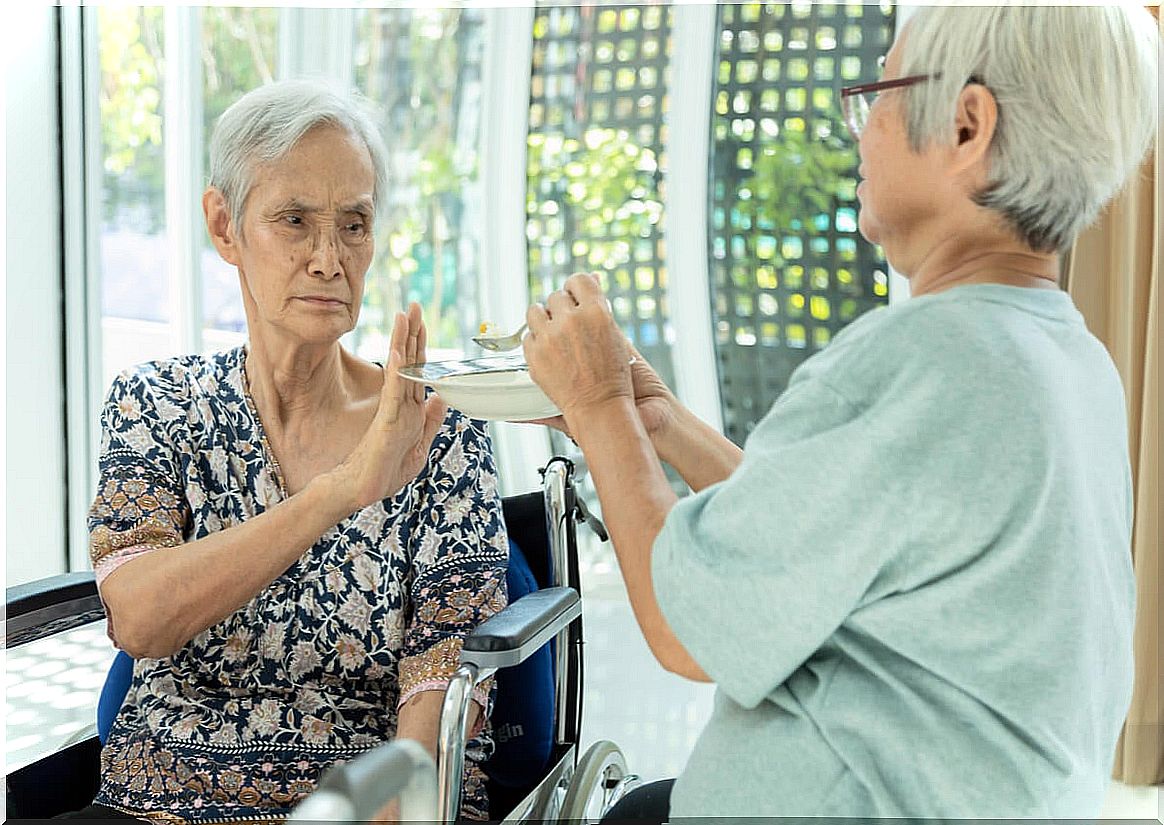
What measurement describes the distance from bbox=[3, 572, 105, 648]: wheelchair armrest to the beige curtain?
2.20 metres

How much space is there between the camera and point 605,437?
115 centimetres

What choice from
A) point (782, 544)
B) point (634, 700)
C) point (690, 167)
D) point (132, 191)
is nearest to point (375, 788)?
point (782, 544)

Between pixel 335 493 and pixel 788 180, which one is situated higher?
pixel 788 180

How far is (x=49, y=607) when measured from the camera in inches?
64.1

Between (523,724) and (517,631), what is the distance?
35cm

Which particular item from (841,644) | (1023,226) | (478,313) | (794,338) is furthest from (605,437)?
(478,313)

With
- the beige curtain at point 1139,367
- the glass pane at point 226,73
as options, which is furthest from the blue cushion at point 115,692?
the glass pane at point 226,73

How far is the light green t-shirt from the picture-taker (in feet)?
3.05

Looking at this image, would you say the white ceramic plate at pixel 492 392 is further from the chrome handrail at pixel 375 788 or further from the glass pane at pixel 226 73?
the glass pane at pixel 226 73

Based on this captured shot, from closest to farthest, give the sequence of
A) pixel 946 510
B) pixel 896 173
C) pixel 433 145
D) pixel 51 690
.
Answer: pixel 946 510
pixel 896 173
pixel 51 690
pixel 433 145

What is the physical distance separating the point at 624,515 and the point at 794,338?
3336 millimetres

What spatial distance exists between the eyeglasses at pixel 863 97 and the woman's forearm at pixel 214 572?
2.40ft

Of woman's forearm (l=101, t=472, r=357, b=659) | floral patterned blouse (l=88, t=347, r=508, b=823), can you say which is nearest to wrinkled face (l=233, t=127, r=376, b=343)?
floral patterned blouse (l=88, t=347, r=508, b=823)

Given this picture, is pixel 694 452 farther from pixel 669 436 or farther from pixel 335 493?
pixel 335 493
